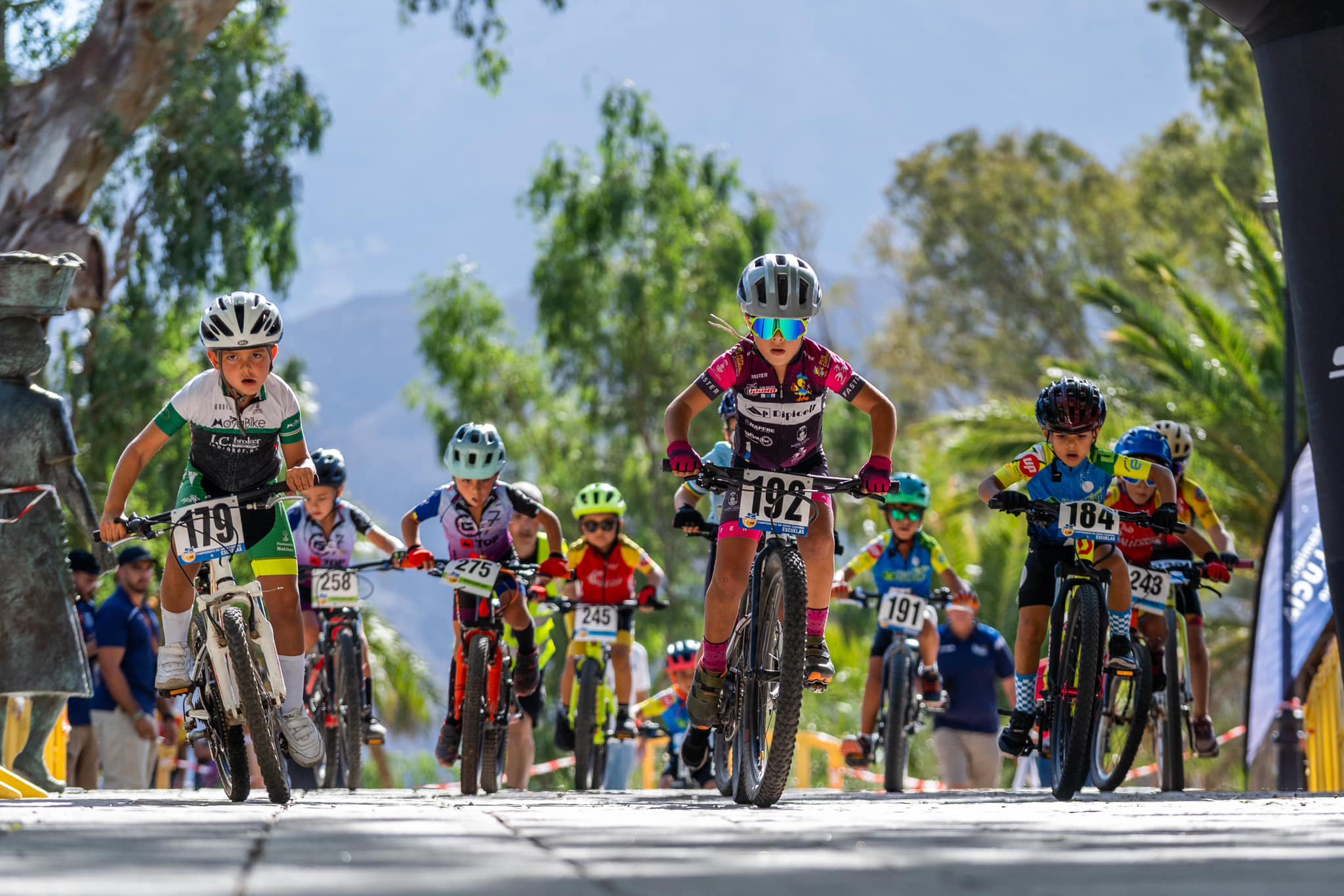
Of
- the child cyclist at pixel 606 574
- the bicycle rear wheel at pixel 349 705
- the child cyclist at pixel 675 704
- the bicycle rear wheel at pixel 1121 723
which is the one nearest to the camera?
the bicycle rear wheel at pixel 1121 723

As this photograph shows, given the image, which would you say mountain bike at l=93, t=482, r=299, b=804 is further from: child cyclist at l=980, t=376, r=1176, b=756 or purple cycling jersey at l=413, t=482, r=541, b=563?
child cyclist at l=980, t=376, r=1176, b=756

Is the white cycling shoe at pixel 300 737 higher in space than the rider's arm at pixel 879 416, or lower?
lower

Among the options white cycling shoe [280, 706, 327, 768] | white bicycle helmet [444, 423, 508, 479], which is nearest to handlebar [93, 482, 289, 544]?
white cycling shoe [280, 706, 327, 768]

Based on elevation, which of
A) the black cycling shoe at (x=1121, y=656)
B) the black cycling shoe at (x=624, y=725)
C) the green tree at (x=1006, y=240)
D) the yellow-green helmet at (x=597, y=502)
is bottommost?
the black cycling shoe at (x=624, y=725)

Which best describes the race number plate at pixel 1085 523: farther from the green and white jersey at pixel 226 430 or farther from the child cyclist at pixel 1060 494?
the green and white jersey at pixel 226 430

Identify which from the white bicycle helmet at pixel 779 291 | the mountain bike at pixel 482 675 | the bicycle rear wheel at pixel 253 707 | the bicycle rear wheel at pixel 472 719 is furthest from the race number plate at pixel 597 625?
the white bicycle helmet at pixel 779 291

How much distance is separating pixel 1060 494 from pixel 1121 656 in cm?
84

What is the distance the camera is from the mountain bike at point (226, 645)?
7.66 m

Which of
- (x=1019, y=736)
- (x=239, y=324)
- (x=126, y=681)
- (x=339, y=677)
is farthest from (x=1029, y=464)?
(x=126, y=681)

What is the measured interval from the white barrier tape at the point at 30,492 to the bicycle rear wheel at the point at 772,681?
15.8 ft

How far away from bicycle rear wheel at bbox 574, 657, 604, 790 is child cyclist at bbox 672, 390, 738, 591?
4.66 feet

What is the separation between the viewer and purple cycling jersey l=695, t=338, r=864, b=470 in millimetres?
7965

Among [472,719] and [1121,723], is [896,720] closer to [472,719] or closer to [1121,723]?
[1121,723]

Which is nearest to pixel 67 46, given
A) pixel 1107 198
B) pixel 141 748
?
pixel 141 748
